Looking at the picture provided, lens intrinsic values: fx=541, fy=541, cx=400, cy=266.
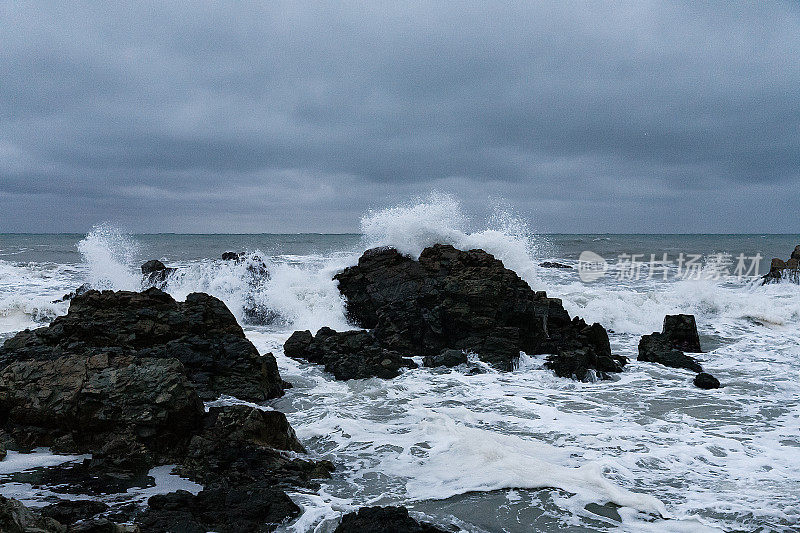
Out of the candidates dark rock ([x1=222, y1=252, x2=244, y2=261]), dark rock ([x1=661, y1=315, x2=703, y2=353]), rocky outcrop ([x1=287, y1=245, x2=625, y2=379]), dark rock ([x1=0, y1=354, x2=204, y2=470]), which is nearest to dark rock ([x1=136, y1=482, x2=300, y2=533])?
dark rock ([x1=0, y1=354, x2=204, y2=470])

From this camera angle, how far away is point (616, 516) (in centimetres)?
478

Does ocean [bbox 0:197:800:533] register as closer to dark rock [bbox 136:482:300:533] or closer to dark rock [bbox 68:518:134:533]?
dark rock [bbox 136:482:300:533]

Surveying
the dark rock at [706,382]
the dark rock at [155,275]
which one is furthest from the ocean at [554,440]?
the dark rock at [155,275]

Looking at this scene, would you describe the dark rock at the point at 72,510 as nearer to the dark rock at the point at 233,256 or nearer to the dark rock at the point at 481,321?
the dark rock at the point at 481,321

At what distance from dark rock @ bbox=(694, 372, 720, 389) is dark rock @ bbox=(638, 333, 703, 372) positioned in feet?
3.64

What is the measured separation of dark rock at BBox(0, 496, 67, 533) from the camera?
2.96m

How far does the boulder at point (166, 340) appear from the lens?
8.24 metres

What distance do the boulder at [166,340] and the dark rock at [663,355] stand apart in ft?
24.2

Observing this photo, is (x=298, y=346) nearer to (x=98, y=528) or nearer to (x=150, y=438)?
(x=150, y=438)

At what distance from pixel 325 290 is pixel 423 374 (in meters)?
6.40

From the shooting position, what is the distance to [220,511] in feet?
14.8

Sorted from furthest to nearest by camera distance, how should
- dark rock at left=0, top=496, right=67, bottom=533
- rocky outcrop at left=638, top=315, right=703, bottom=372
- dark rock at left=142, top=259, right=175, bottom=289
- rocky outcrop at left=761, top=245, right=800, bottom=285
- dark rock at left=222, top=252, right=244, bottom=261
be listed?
rocky outcrop at left=761, top=245, right=800, bottom=285
dark rock at left=142, top=259, right=175, bottom=289
dark rock at left=222, top=252, right=244, bottom=261
rocky outcrop at left=638, top=315, right=703, bottom=372
dark rock at left=0, top=496, right=67, bottom=533

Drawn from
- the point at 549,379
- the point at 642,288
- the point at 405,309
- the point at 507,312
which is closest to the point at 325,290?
the point at 405,309

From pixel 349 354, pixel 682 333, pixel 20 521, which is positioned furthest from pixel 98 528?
pixel 682 333
